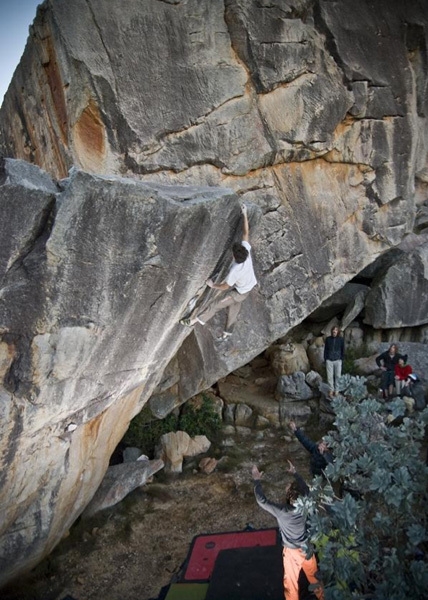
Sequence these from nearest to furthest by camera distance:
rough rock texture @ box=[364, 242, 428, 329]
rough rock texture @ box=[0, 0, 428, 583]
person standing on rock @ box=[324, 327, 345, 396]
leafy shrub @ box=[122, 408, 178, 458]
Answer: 1. rough rock texture @ box=[0, 0, 428, 583]
2. leafy shrub @ box=[122, 408, 178, 458]
3. person standing on rock @ box=[324, 327, 345, 396]
4. rough rock texture @ box=[364, 242, 428, 329]

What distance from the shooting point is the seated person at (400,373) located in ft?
35.4

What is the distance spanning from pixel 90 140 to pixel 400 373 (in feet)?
26.9

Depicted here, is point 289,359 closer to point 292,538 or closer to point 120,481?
point 120,481

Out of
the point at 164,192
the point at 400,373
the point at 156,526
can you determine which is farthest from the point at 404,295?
the point at 164,192

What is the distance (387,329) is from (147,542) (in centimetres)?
899

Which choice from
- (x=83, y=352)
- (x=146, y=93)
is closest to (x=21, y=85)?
(x=146, y=93)

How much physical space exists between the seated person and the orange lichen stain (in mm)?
7740

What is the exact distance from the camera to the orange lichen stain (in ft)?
26.1

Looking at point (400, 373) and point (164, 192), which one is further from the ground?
point (164, 192)

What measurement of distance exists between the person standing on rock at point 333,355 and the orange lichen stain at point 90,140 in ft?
21.7

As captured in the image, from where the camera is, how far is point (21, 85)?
30.3 feet

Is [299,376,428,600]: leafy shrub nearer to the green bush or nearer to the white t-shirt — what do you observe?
the white t-shirt

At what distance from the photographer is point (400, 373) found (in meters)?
10.8

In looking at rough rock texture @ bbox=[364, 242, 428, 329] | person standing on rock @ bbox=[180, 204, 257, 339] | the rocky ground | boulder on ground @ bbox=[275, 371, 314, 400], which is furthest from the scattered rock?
rough rock texture @ bbox=[364, 242, 428, 329]
